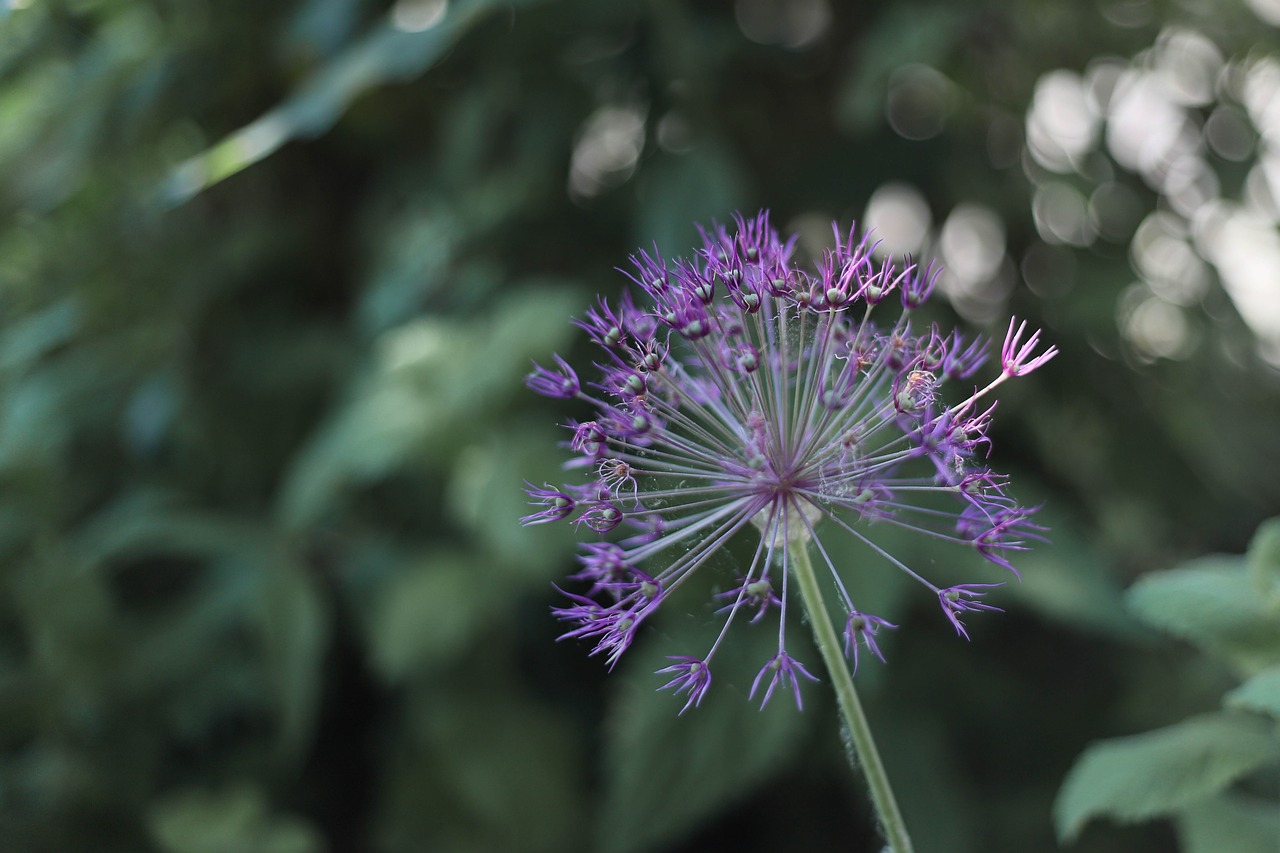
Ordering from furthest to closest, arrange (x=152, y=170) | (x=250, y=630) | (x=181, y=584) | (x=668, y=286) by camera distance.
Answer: (x=152, y=170)
(x=181, y=584)
(x=250, y=630)
(x=668, y=286)

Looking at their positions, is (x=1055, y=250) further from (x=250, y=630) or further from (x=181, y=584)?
(x=181, y=584)

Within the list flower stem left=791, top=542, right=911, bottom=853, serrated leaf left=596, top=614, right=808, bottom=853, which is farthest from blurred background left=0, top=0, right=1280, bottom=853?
flower stem left=791, top=542, right=911, bottom=853

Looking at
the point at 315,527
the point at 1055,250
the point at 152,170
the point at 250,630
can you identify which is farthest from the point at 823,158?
the point at 152,170

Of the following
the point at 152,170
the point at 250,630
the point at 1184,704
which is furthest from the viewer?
the point at 152,170

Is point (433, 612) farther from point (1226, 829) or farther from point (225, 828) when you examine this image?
point (1226, 829)

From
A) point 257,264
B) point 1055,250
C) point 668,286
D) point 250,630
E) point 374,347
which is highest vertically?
point 257,264

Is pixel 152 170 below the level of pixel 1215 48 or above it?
above

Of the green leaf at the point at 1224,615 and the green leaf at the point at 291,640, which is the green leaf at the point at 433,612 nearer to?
the green leaf at the point at 291,640
